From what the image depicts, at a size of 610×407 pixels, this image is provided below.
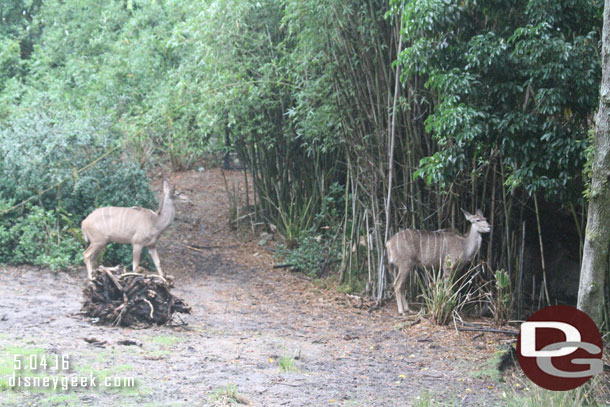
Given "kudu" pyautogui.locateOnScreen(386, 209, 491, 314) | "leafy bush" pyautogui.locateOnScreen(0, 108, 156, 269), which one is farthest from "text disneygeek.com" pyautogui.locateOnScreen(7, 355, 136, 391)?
"leafy bush" pyautogui.locateOnScreen(0, 108, 156, 269)

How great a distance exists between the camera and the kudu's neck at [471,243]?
7.92 metres

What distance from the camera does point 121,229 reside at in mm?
8984

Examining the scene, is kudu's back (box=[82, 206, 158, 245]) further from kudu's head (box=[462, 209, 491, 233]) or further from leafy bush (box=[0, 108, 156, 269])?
kudu's head (box=[462, 209, 491, 233])

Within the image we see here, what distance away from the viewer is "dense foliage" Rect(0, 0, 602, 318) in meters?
6.19

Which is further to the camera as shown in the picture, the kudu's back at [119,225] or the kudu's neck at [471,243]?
the kudu's back at [119,225]

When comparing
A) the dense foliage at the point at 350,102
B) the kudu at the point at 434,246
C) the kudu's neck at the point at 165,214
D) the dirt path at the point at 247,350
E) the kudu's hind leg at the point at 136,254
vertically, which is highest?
the dense foliage at the point at 350,102

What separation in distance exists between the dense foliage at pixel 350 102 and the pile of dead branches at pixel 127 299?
2805 mm

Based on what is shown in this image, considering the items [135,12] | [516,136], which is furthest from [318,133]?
[135,12]

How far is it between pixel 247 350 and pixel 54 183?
4675 millimetres

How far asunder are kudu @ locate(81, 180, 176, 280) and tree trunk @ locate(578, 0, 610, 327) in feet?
18.6

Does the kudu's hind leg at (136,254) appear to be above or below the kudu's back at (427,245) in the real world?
below

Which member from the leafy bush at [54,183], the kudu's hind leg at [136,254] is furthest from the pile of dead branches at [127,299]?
the leafy bush at [54,183]

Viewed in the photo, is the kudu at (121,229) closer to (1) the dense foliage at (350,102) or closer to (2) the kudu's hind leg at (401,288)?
(1) the dense foliage at (350,102)

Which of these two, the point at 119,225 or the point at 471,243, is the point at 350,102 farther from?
the point at 119,225
